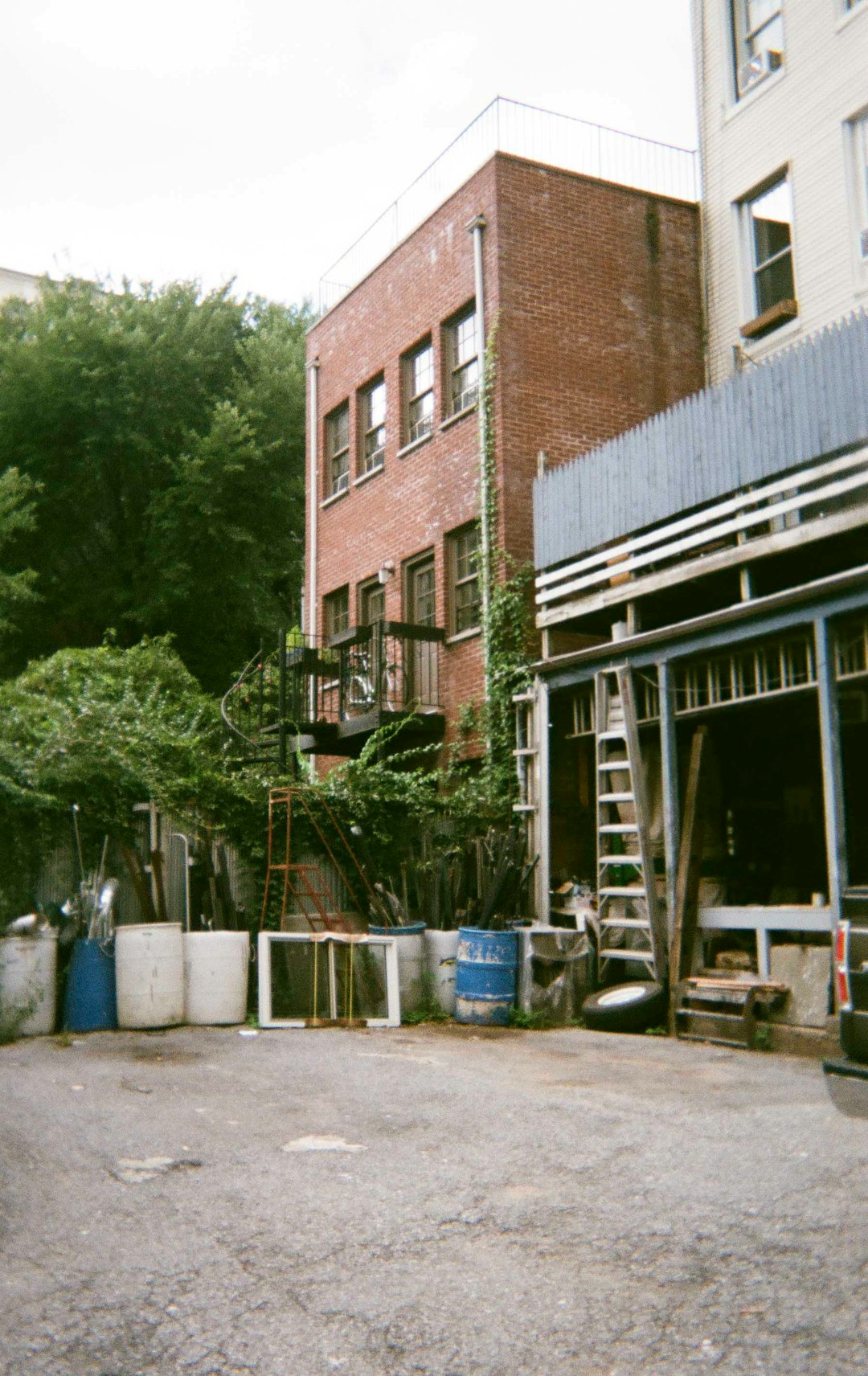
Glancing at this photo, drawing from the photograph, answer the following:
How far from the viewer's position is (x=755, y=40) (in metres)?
15.4

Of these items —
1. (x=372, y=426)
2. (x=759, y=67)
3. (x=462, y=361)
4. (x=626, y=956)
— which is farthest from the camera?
(x=372, y=426)

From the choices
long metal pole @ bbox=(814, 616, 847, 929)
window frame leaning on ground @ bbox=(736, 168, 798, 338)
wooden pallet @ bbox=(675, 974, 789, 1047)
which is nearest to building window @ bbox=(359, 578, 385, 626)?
window frame leaning on ground @ bbox=(736, 168, 798, 338)

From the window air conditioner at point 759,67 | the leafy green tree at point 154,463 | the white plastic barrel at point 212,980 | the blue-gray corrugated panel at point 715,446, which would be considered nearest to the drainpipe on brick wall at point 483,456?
the blue-gray corrugated panel at point 715,446

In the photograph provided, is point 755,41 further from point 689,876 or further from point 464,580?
point 689,876

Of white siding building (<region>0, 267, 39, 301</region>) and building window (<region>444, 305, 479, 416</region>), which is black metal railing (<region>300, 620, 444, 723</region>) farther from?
white siding building (<region>0, 267, 39, 301</region>)

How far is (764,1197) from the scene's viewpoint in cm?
502

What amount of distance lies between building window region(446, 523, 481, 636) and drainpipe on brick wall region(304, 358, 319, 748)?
4061 millimetres

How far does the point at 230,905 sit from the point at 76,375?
15747mm

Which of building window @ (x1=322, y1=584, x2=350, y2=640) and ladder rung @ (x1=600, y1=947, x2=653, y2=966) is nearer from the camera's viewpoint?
ladder rung @ (x1=600, y1=947, x2=653, y2=966)

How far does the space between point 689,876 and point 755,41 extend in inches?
428

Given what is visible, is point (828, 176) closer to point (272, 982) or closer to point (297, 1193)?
point (272, 982)

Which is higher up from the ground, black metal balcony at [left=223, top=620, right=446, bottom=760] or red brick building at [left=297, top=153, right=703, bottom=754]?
red brick building at [left=297, top=153, right=703, bottom=754]

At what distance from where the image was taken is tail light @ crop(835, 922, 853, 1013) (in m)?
6.32

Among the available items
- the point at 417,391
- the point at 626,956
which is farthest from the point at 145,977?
the point at 417,391
